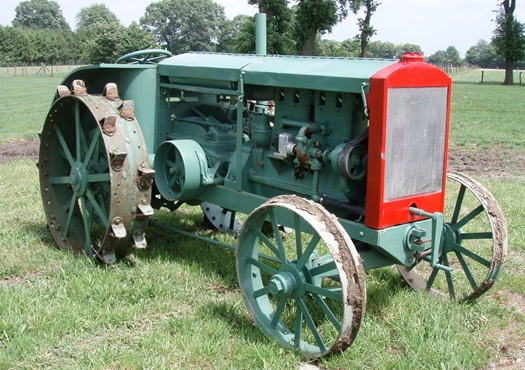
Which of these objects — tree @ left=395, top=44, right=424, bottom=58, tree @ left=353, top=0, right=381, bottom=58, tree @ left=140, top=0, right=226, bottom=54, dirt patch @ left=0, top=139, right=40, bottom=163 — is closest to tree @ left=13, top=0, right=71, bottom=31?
tree @ left=140, top=0, right=226, bottom=54

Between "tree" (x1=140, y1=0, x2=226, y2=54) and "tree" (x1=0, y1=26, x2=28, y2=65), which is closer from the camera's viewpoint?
"tree" (x1=0, y1=26, x2=28, y2=65)

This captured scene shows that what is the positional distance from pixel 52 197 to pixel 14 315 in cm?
174

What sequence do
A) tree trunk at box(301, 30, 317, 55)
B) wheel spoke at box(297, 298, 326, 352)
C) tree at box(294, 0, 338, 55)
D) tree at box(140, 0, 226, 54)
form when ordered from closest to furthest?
wheel spoke at box(297, 298, 326, 352) < tree trunk at box(301, 30, 317, 55) < tree at box(294, 0, 338, 55) < tree at box(140, 0, 226, 54)

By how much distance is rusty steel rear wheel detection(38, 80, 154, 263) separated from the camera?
4328 millimetres

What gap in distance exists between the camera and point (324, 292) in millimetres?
3307

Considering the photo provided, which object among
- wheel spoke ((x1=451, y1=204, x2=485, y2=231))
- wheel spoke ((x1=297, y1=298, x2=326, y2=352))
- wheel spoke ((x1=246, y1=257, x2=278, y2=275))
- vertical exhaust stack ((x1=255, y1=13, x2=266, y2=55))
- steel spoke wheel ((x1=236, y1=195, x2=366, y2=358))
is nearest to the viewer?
steel spoke wheel ((x1=236, y1=195, x2=366, y2=358))

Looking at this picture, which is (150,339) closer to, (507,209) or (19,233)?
(19,233)

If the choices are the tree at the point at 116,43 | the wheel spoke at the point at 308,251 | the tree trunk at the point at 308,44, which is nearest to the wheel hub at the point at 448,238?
the wheel spoke at the point at 308,251

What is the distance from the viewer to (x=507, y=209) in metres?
6.37

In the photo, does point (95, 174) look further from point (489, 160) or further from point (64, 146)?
point (489, 160)

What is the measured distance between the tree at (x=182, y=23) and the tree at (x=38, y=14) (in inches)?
1524

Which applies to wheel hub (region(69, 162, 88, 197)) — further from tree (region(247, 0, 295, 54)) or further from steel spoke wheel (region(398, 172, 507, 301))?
tree (region(247, 0, 295, 54))

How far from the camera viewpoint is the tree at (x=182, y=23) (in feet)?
257

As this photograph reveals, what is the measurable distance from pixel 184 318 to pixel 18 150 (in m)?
7.76
